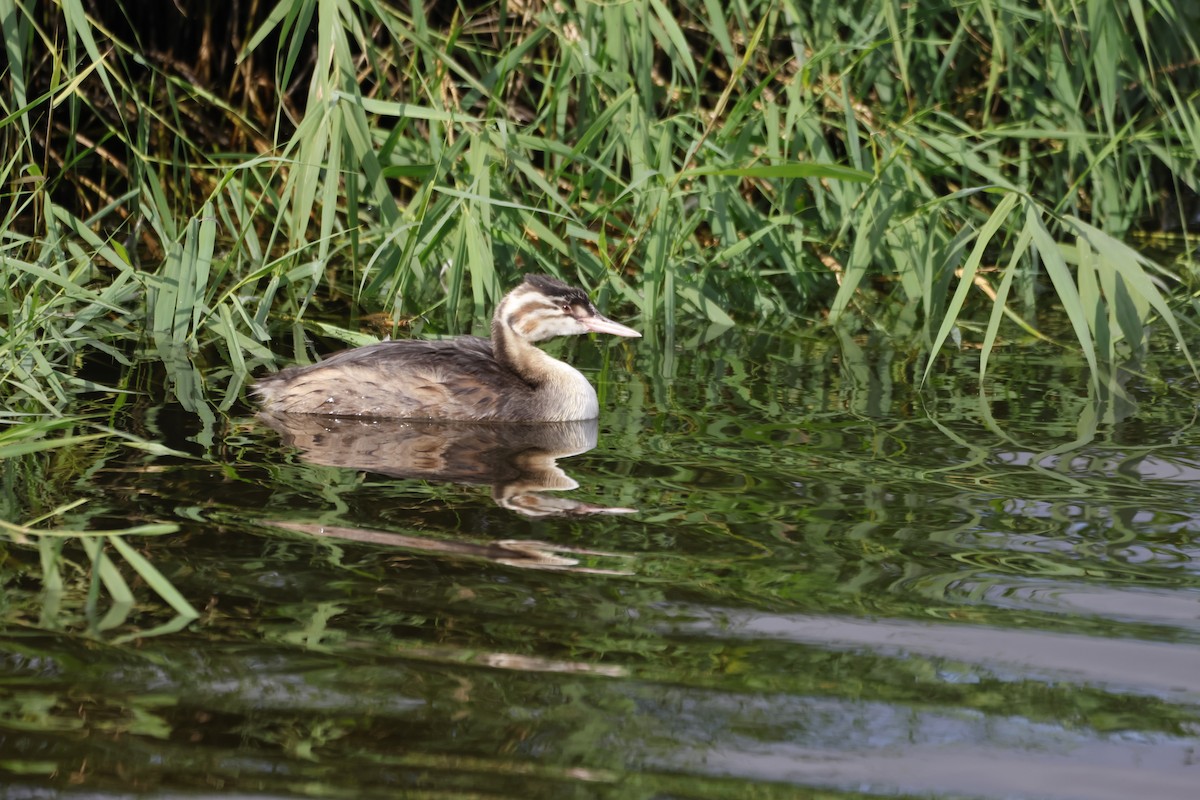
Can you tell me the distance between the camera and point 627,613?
394 cm

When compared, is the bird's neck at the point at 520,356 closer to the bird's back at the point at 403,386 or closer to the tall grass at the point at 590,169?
the bird's back at the point at 403,386

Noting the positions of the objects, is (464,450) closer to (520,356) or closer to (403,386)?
(403,386)

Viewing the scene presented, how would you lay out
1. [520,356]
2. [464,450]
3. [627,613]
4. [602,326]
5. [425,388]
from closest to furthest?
[627,613] < [464,450] < [425,388] < [520,356] < [602,326]

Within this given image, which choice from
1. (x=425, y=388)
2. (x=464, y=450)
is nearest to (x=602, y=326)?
(x=425, y=388)

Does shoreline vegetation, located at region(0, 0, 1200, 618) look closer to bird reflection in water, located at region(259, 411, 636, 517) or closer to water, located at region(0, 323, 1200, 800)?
bird reflection in water, located at region(259, 411, 636, 517)

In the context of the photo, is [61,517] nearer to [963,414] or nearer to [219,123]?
[963,414]

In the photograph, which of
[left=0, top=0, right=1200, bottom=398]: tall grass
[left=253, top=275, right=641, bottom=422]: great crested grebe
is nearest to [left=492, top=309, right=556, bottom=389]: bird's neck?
[left=253, top=275, right=641, bottom=422]: great crested grebe

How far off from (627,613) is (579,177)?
384 cm

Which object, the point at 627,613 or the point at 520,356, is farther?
the point at 520,356

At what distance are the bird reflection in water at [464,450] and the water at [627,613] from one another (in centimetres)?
2

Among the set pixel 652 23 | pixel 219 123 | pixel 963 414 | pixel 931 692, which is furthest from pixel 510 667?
pixel 219 123

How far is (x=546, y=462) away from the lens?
5516 millimetres

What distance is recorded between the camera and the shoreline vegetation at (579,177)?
6.21m

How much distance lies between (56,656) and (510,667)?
95cm
